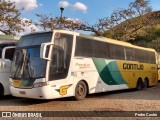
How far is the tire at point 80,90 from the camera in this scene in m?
13.7

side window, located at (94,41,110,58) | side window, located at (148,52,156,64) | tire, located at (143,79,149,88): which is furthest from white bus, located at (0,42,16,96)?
side window, located at (148,52,156,64)

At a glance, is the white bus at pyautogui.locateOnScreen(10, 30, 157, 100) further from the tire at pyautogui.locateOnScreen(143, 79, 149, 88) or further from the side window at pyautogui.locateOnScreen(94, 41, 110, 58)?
the tire at pyautogui.locateOnScreen(143, 79, 149, 88)

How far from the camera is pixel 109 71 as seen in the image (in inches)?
656

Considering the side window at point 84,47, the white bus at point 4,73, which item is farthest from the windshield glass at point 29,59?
the side window at point 84,47

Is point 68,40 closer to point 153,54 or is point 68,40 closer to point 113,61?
point 113,61

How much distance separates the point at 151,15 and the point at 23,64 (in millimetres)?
24395

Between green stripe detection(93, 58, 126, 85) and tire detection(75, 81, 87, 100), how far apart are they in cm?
156

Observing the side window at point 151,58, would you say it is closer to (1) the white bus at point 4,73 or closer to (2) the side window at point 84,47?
(2) the side window at point 84,47

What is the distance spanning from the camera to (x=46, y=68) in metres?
12.0

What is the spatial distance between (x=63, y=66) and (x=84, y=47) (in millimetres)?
2063

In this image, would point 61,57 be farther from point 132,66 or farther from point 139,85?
point 139,85

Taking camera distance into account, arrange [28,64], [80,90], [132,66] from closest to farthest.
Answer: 1. [28,64]
2. [80,90]
3. [132,66]

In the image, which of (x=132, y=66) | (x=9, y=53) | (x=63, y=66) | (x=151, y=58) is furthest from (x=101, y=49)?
(x=151, y=58)

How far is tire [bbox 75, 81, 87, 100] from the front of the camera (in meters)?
13.7
